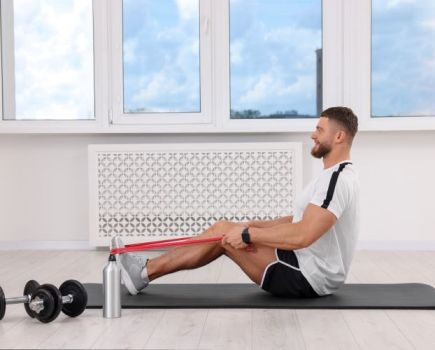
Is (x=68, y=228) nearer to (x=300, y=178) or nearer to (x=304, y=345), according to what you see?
(x=300, y=178)

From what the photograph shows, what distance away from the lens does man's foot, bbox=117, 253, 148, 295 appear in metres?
2.96

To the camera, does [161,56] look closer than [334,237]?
No

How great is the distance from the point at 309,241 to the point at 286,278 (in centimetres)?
25

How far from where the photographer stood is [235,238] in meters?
2.80

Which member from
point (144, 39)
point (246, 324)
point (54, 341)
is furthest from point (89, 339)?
point (144, 39)

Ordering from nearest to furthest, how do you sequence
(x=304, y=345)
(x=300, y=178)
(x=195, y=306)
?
(x=304, y=345) → (x=195, y=306) → (x=300, y=178)

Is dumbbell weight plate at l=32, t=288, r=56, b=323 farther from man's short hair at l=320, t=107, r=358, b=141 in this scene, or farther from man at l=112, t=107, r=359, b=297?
man's short hair at l=320, t=107, r=358, b=141

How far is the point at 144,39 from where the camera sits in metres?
4.70

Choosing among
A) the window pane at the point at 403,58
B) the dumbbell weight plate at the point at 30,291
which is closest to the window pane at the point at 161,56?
the window pane at the point at 403,58

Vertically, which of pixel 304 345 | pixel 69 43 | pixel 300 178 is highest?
pixel 69 43

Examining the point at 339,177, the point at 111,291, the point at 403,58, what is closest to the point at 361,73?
the point at 403,58

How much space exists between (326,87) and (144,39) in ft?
3.68

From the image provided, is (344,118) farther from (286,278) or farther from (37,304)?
(37,304)

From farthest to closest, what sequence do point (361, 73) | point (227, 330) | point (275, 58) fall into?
point (275, 58), point (361, 73), point (227, 330)
